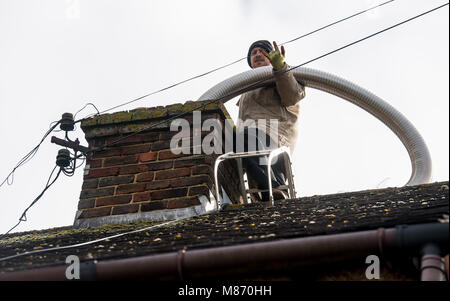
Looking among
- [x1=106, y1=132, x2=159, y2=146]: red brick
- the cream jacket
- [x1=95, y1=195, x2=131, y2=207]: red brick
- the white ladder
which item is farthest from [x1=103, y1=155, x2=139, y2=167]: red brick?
the cream jacket

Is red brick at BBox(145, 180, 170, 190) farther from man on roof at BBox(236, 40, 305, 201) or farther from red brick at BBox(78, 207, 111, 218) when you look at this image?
man on roof at BBox(236, 40, 305, 201)

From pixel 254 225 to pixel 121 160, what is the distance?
186cm

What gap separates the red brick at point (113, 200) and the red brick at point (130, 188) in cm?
5

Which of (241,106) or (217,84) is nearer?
(241,106)

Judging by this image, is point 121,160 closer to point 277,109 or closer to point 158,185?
point 158,185

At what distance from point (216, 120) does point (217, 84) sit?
1674 mm

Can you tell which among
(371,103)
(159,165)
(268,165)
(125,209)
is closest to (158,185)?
(159,165)

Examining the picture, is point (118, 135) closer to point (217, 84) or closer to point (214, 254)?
point (217, 84)

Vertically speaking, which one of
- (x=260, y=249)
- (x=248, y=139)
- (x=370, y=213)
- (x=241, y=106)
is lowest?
(x=260, y=249)

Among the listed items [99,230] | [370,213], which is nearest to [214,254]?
[370,213]

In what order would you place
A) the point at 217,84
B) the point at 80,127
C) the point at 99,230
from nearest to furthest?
the point at 99,230 < the point at 80,127 < the point at 217,84

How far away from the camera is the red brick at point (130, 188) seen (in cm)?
548

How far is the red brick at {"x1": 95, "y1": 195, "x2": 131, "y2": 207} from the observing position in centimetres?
545
